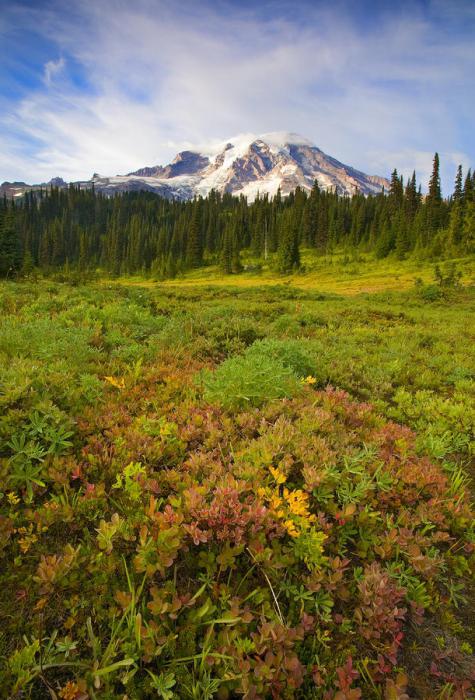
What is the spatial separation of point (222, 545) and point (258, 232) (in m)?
99.0

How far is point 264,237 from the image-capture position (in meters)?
94.5

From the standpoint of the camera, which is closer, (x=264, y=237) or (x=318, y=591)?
(x=318, y=591)

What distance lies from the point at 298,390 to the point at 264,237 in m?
95.2

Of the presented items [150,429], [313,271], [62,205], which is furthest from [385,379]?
[62,205]

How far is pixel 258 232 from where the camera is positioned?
95.6 meters

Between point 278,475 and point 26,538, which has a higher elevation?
point 278,475

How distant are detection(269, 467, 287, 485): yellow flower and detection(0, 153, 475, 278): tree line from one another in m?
31.8

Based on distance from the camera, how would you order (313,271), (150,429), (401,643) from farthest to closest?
(313,271) → (150,429) → (401,643)

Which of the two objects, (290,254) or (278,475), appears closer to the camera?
(278,475)

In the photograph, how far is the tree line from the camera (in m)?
61.2

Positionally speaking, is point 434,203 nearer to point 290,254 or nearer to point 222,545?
point 290,254

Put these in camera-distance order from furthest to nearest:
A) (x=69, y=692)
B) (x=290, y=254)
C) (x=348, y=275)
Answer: (x=290, y=254) → (x=348, y=275) → (x=69, y=692)

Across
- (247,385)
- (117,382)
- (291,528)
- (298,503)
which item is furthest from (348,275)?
(291,528)

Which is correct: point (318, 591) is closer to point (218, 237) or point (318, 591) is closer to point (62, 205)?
point (218, 237)
